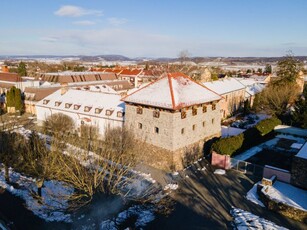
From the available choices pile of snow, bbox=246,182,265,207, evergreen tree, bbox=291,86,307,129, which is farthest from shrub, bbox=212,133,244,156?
evergreen tree, bbox=291,86,307,129

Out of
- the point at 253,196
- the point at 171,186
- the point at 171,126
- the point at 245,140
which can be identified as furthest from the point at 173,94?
the point at 253,196

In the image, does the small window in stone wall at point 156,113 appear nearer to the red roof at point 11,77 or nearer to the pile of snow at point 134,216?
the pile of snow at point 134,216

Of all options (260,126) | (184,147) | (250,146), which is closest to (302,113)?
(260,126)

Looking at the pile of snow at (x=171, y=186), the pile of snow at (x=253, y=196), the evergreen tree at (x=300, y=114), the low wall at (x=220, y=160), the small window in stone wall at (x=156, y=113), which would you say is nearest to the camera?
the pile of snow at (x=253, y=196)

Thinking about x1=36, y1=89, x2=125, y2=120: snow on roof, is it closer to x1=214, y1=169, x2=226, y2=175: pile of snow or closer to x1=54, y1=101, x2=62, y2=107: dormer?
x1=54, y1=101, x2=62, y2=107: dormer

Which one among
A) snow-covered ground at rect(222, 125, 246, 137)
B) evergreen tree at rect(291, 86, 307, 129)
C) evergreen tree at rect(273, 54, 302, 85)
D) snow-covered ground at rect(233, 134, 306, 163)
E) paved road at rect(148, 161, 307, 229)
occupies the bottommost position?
paved road at rect(148, 161, 307, 229)

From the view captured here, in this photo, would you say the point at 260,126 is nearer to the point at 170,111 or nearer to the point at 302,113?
the point at 302,113

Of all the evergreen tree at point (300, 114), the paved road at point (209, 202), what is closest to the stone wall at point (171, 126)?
the paved road at point (209, 202)
